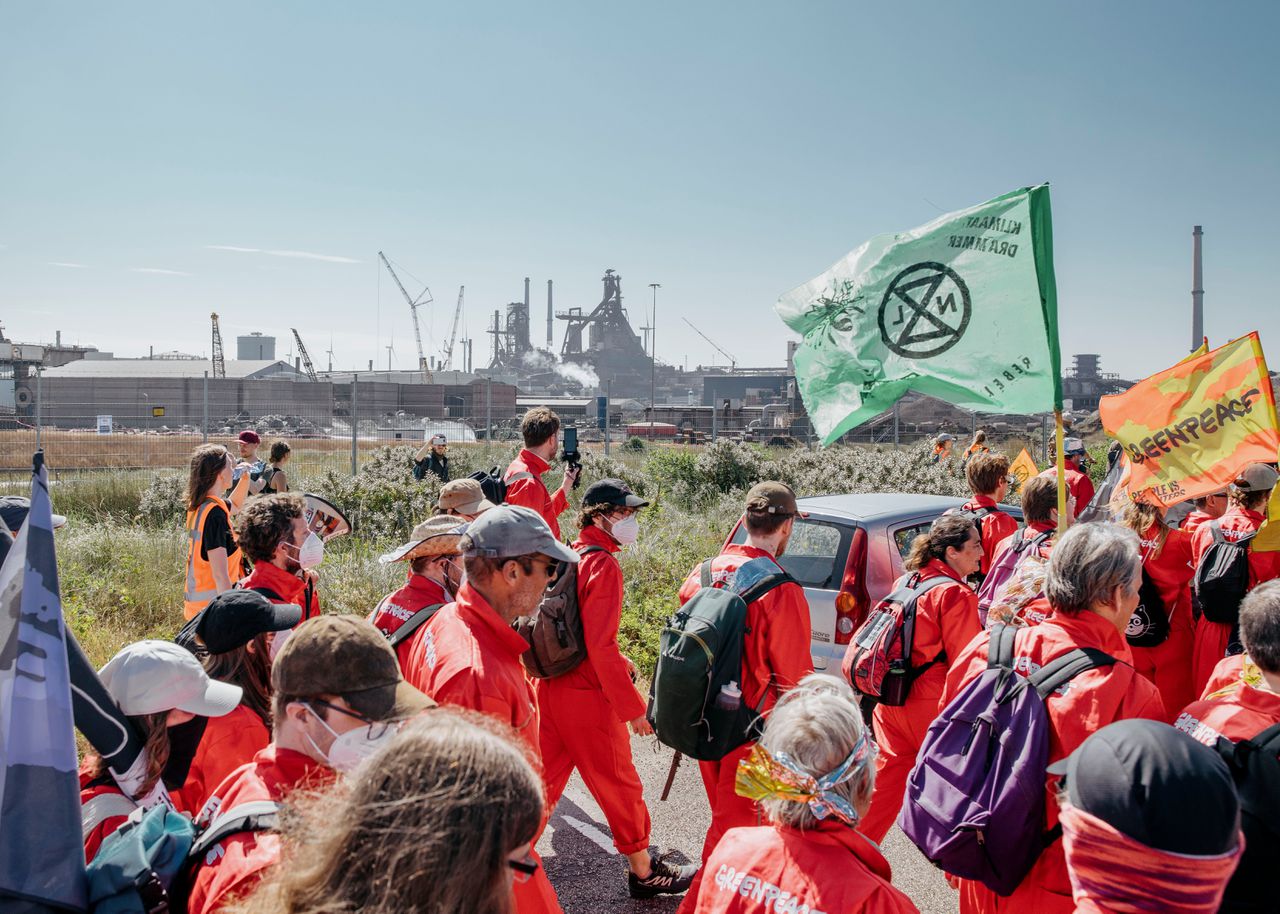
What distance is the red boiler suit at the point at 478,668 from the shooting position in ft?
8.88

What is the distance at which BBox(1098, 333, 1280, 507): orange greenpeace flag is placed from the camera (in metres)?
4.14

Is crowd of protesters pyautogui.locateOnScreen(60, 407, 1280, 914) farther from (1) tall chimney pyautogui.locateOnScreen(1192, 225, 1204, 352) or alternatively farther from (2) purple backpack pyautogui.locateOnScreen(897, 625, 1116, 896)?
(1) tall chimney pyautogui.locateOnScreen(1192, 225, 1204, 352)

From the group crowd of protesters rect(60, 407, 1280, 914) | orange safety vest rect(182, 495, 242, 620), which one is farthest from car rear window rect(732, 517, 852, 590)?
orange safety vest rect(182, 495, 242, 620)

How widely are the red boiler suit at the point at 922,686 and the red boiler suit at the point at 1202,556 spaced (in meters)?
1.46

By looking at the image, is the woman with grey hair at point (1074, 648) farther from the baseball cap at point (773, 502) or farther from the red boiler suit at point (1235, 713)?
the baseball cap at point (773, 502)

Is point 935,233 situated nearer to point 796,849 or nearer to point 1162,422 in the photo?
point 1162,422

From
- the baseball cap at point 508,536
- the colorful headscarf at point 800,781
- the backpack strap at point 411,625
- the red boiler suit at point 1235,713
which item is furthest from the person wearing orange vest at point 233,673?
the red boiler suit at point 1235,713

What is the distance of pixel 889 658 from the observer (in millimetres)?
3938

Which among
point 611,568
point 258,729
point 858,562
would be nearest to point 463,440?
point 858,562

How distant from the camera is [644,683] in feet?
23.3

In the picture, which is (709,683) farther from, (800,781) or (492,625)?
(800,781)

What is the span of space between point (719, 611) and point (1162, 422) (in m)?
2.50

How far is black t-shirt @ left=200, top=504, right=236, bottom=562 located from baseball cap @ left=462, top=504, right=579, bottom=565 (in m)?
2.89

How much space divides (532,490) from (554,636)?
2.09 meters
